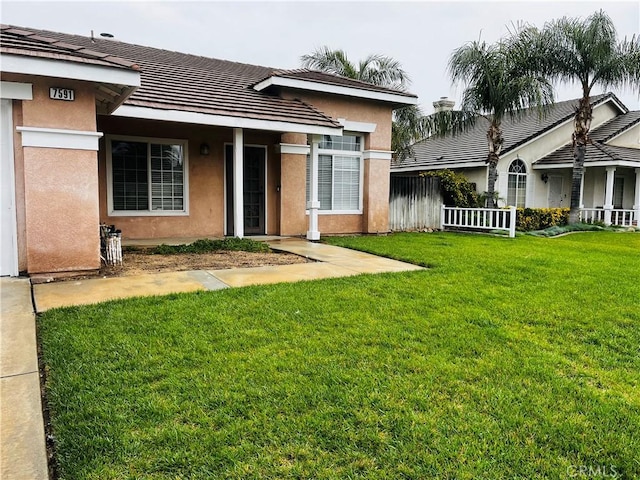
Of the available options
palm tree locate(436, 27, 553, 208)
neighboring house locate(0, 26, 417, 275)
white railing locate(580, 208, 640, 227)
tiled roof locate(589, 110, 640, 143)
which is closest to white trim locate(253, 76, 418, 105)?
neighboring house locate(0, 26, 417, 275)

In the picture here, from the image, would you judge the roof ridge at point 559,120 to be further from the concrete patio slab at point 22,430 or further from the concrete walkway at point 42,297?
the concrete patio slab at point 22,430

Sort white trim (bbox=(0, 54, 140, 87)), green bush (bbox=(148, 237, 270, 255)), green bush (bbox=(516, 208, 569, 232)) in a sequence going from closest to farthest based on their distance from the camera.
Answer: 1. white trim (bbox=(0, 54, 140, 87))
2. green bush (bbox=(148, 237, 270, 255))
3. green bush (bbox=(516, 208, 569, 232))

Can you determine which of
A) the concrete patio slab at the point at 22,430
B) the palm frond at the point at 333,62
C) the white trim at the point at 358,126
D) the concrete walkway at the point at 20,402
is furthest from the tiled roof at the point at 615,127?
the concrete patio slab at the point at 22,430

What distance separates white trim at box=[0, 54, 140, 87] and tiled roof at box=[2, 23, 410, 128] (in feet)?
0.34

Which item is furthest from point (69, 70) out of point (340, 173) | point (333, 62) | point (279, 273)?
point (333, 62)

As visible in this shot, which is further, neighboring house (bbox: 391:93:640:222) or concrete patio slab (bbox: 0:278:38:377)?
neighboring house (bbox: 391:93:640:222)

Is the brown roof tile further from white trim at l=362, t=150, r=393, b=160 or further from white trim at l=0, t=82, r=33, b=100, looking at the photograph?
white trim at l=362, t=150, r=393, b=160

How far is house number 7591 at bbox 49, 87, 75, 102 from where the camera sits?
6.32 metres

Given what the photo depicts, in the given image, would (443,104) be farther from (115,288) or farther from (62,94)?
(115,288)

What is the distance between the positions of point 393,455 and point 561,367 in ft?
6.18

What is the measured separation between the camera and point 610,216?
1859cm

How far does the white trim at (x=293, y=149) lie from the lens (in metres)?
12.0

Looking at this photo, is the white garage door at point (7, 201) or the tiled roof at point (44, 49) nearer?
the tiled roof at point (44, 49)

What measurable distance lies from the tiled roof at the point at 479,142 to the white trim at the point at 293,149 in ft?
31.1
